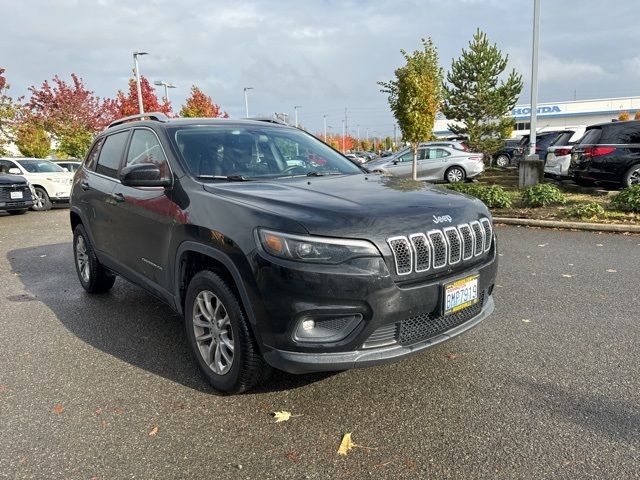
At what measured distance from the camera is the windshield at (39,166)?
51.0ft

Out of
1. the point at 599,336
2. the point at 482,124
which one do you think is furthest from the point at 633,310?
the point at 482,124

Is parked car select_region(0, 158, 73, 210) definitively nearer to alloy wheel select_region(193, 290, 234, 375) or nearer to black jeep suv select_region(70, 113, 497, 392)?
black jeep suv select_region(70, 113, 497, 392)

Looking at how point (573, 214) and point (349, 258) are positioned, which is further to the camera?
point (573, 214)

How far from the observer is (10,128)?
24172mm

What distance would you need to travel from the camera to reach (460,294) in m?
2.96

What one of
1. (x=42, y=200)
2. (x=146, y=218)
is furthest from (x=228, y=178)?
(x=42, y=200)

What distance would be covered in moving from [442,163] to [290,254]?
15632mm

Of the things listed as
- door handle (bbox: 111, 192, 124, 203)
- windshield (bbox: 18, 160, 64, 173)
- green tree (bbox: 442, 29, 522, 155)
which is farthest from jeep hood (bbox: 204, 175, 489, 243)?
green tree (bbox: 442, 29, 522, 155)

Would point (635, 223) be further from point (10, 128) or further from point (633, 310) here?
point (10, 128)

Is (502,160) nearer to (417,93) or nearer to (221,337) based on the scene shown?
(417,93)

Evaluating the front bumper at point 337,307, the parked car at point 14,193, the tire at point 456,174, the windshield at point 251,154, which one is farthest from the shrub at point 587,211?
the parked car at point 14,193

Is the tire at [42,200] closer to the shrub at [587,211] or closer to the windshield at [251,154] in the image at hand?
the windshield at [251,154]

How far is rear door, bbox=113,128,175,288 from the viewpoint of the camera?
11.5 feet

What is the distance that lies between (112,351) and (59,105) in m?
38.6
